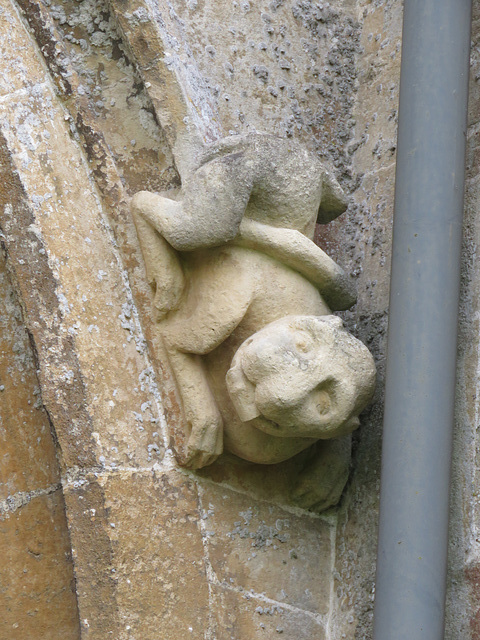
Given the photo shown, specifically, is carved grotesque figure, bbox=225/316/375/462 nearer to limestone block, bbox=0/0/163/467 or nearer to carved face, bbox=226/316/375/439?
carved face, bbox=226/316/375/439

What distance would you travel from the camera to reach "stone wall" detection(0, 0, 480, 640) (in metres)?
1.79

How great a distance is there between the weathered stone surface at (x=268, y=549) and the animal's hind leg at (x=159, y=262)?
15.4 inches

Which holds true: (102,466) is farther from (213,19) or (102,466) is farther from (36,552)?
(213,19)

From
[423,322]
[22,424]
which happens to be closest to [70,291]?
[22,424]

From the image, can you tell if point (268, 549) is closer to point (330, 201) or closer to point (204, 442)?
point (204, 442)

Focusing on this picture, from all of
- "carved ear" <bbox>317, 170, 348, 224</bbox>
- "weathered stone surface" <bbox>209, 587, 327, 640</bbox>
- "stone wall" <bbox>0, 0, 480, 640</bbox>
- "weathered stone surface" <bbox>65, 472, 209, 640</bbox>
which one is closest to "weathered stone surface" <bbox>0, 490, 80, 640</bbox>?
"stone wall" <bbox>0, 0, 480, 640</bbox>

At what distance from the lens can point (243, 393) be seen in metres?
1.75

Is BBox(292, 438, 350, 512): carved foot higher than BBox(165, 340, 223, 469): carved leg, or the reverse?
BBox(165, 340, 223, 469): carved leg

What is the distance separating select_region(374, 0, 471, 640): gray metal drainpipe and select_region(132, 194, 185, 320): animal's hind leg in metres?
0.43

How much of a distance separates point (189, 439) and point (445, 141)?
77cm

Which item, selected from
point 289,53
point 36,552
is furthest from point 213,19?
point 36,552

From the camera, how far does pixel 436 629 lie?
1.70 m

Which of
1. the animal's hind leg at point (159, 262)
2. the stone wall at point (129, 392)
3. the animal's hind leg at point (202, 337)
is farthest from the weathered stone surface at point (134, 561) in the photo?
the animal's hind leg at point (159, 262)

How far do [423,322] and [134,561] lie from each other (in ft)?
2.34
